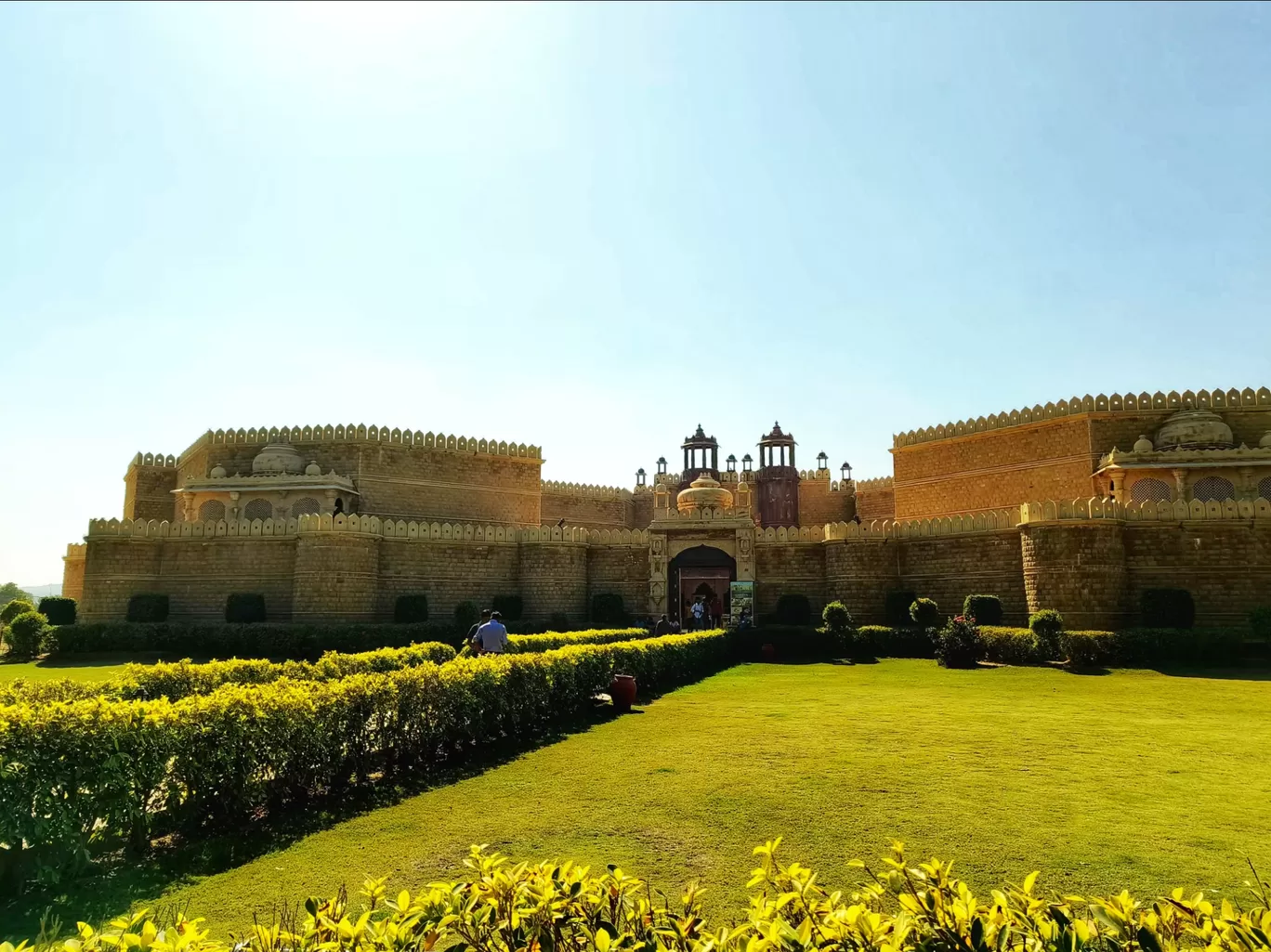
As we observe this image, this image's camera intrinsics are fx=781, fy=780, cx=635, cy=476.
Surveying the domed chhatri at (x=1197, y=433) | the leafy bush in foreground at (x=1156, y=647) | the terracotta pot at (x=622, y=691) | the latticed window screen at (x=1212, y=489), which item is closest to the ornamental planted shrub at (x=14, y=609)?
the terracotta pot at (x=622, y=691)

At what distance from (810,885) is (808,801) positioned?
4.20 metres

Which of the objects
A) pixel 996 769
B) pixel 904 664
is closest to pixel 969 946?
pixel 996 769

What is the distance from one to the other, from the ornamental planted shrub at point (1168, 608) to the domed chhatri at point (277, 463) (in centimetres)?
2645

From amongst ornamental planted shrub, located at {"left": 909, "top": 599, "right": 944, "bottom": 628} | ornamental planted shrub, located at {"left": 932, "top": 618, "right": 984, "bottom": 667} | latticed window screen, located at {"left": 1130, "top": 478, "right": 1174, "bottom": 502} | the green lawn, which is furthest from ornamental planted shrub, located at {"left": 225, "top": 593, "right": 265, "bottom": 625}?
latticed window screen, located at {"left": 1130, "top": 478, "right": 1174, "bottom": 502}

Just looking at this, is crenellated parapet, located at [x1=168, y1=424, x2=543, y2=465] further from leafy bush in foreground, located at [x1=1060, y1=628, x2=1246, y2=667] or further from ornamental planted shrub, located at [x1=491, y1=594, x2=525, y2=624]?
leafy bush in foreground, located at [x1=1060, y1=628, x2=1246, y2=667]

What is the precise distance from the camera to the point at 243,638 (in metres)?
21.1

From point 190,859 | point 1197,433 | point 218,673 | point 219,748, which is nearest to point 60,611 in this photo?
point 218,673

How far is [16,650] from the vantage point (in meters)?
21.9

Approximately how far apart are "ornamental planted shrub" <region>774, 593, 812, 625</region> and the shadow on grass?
15582 mm

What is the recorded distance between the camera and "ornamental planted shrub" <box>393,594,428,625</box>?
23.1 meters

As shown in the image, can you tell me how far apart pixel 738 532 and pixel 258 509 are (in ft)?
55.8

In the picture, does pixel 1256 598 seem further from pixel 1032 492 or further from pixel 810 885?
pixel 810 885

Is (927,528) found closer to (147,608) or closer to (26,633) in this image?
(147,608)

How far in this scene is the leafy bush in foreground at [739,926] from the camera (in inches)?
90.7
